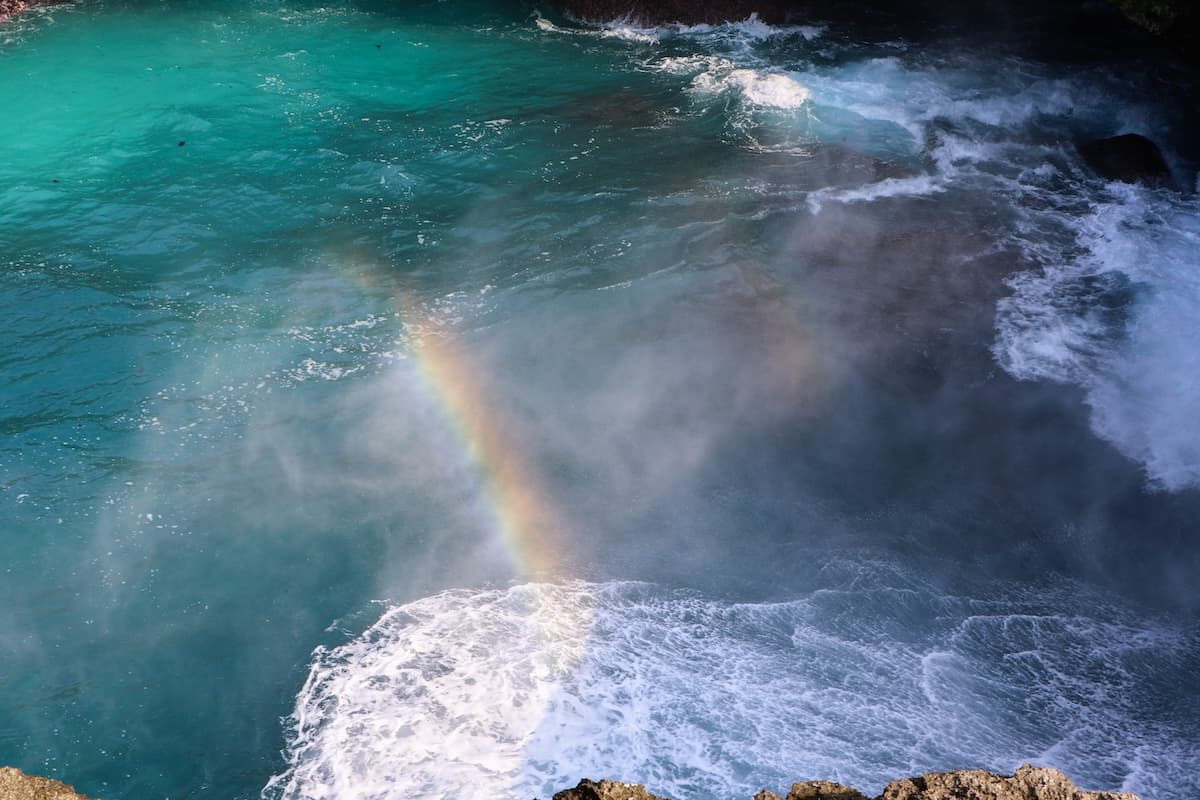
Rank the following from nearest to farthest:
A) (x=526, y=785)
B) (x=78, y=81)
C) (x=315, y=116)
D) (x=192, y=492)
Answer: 1. (x=526, y=785)
2. (x=192, y=492)
3. (x=315, y=116)
4. (x=78, y=81)

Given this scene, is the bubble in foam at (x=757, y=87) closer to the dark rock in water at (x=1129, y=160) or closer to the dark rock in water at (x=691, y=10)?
the dark rock in water at (x=691, y=10)

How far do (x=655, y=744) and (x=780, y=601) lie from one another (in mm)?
1791

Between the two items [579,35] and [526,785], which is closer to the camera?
[526,785]

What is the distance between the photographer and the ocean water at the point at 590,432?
7.14 meters

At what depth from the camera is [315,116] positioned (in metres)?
15.5

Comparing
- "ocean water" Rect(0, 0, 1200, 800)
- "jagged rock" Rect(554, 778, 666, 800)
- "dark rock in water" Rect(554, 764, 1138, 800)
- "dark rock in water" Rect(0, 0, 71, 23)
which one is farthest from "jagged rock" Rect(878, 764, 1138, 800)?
"dark rock in water" Rect(0, 0, 71, 23)

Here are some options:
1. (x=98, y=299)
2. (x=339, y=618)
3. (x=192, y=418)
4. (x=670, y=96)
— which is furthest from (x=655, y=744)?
(x=670, y=96)

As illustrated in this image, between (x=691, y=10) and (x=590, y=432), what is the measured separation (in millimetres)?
12764

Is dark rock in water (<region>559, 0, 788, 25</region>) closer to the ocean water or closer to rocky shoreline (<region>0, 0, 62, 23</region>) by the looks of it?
the ocean water

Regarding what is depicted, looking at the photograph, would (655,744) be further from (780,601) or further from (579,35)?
(579,35)

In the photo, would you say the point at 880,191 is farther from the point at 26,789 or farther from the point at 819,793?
the point at 26,789

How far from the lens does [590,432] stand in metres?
9.77

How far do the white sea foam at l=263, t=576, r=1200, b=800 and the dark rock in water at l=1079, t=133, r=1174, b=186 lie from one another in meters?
8.89

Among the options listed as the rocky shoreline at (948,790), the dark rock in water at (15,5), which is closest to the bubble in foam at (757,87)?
the rocky shoreline at (948,790)
